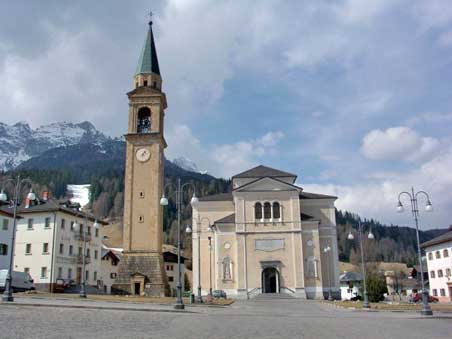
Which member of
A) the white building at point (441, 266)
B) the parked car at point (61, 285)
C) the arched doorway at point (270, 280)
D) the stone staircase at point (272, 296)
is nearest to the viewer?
the stone staircase at point (272, 296)

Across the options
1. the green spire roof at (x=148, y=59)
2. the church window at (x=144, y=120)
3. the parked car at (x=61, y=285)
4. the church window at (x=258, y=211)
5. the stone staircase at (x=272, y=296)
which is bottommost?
the stone staircase at (x=272, y=296)

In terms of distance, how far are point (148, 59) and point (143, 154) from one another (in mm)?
13973

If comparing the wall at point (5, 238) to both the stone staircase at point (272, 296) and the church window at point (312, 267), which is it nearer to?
the stone staircase at point (272, 296)

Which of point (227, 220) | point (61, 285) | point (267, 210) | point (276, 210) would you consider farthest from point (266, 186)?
point (61, 285)

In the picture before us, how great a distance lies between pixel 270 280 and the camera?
61625 mm

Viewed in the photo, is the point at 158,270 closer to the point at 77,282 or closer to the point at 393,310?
the point at 77,282

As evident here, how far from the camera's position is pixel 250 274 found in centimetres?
5884

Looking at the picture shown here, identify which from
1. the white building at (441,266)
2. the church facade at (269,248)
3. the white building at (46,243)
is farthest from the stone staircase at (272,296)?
the white building at (46,243)

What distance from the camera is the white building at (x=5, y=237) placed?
5344 centimetres

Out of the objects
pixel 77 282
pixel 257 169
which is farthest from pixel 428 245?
pixel 77 282

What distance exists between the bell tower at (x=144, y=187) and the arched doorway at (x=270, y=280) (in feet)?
43.8

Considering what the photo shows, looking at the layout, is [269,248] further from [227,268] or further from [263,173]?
[263,173]

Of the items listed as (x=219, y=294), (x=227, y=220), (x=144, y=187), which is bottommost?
(x=219, y=294)

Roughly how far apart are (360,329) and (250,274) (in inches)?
1657
